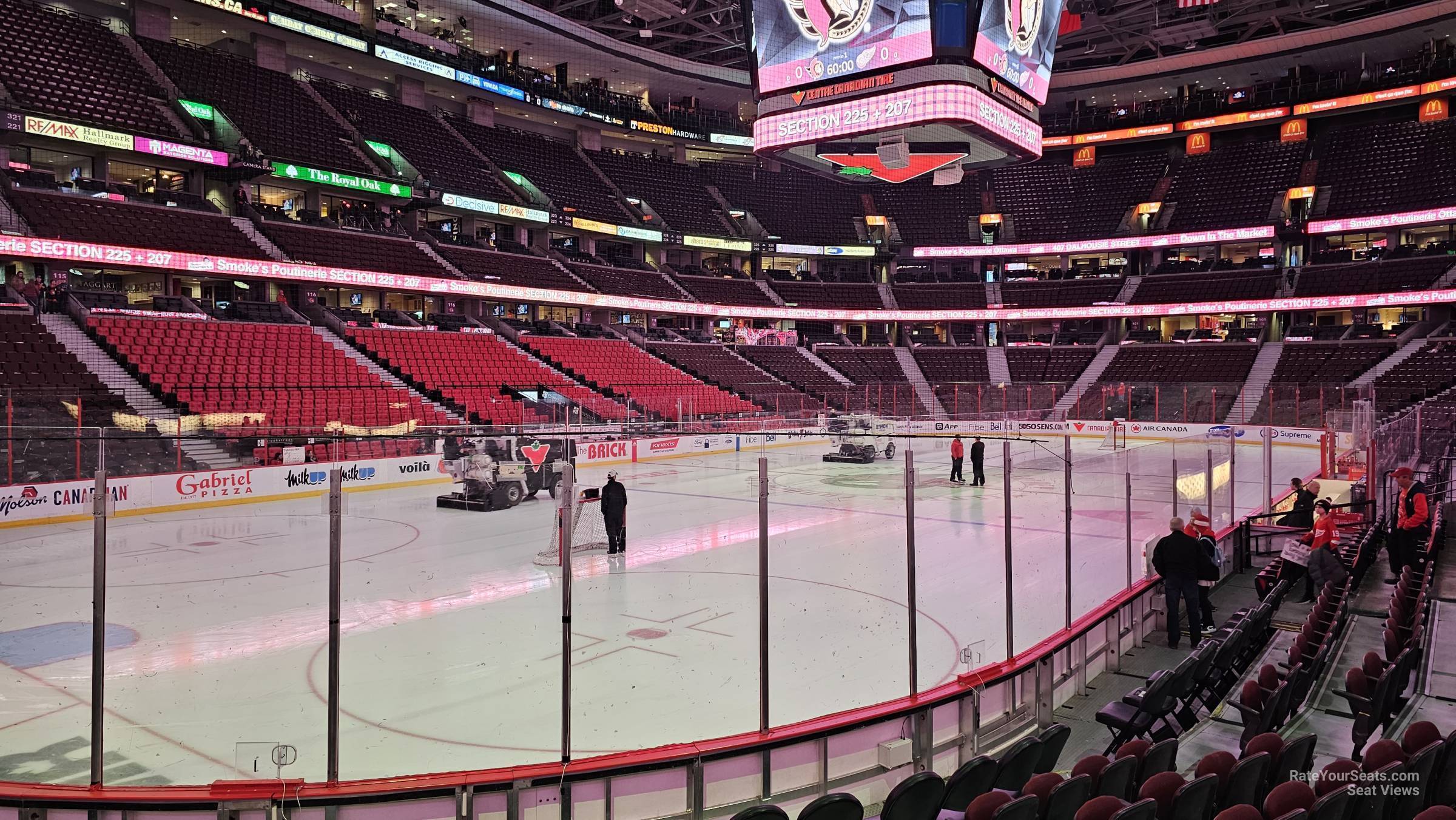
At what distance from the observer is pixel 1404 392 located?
31531 millimetres

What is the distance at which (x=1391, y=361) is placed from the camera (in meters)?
37.9

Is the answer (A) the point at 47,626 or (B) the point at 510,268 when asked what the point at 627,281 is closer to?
(B) the point at 510,268

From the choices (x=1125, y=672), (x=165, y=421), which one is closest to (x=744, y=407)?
(x=165, y=421)

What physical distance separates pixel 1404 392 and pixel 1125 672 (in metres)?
31.1

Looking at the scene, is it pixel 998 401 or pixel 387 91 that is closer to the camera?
pixel 998 401

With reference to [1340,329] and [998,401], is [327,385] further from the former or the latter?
[1340,329]

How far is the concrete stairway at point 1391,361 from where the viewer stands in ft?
121

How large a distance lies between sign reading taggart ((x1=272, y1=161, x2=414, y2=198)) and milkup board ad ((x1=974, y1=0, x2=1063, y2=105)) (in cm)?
2678

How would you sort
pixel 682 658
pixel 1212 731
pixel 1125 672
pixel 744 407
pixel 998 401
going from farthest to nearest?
pixel 998 401 → pixel 744 407 → pixel 1125 672 → pixel 682 658 → pixel 1212 731

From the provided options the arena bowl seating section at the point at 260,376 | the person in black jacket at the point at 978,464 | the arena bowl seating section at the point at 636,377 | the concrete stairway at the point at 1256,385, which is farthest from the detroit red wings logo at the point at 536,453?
the concrete stairway at the point at 1256,385

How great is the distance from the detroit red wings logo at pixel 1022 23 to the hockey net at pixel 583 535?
14023 mm

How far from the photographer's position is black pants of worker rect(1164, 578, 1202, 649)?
8891 mm

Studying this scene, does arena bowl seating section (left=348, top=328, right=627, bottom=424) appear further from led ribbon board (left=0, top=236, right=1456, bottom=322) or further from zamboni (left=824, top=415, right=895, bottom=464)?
zamboni (left=824, top=415, right=895, bottom=464)

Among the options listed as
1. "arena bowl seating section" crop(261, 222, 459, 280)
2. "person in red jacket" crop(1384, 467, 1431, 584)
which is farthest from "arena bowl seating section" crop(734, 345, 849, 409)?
"person in red jacket" crop(1384, 467, 1431, 584)
